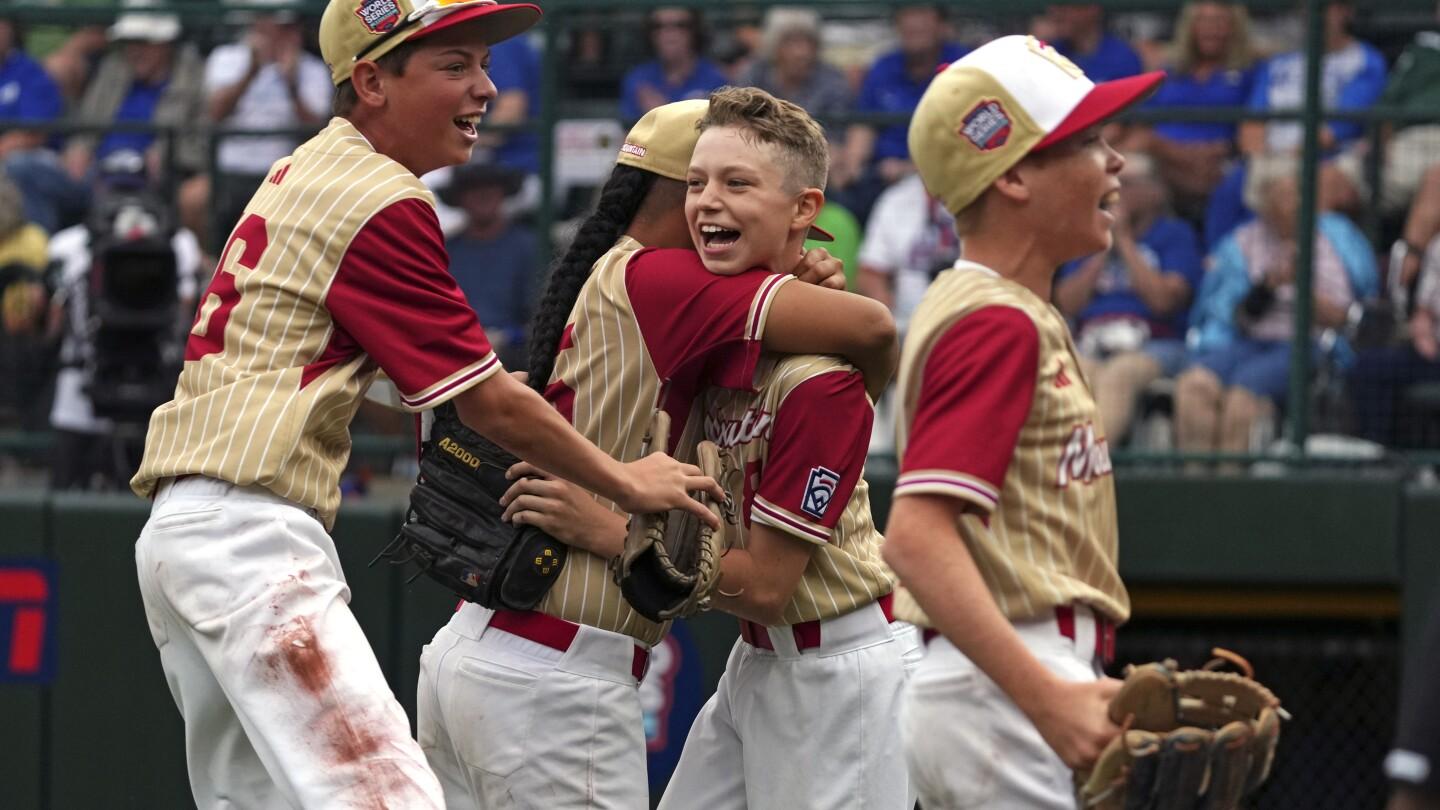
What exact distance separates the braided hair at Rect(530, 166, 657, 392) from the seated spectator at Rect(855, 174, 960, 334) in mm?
3309

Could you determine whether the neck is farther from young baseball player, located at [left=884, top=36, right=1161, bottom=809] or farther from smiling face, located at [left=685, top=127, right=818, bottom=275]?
smiling face, located at [left=685, top=127, right=818, bottom=275]

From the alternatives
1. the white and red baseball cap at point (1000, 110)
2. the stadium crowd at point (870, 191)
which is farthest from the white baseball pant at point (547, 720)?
the stadium crowd at point (870, 191)

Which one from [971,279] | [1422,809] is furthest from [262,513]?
[1422,809]

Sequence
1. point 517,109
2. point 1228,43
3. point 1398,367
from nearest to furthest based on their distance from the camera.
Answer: point 1398,367 → point 1228,43 → point 517,109

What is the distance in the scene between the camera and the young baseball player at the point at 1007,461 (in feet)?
9.98

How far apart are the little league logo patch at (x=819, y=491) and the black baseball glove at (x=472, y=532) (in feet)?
1.67

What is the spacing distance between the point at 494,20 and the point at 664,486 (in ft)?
3.73

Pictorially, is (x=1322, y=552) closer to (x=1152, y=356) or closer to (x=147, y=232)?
(x=1152, y=356)

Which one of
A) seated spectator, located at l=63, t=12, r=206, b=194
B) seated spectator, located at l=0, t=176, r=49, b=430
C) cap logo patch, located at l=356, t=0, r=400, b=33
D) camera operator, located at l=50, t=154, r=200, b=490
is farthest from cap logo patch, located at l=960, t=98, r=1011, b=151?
seated spectator, located at l=0, t=176, r=49, b=430

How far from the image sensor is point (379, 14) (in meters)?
Result: 4.12

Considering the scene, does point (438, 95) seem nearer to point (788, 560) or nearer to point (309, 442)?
point (309, 442)

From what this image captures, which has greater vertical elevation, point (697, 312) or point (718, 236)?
point (718, 236)

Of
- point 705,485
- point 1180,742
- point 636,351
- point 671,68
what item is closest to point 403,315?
point 636,351

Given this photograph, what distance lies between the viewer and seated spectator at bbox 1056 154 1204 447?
7223mm
